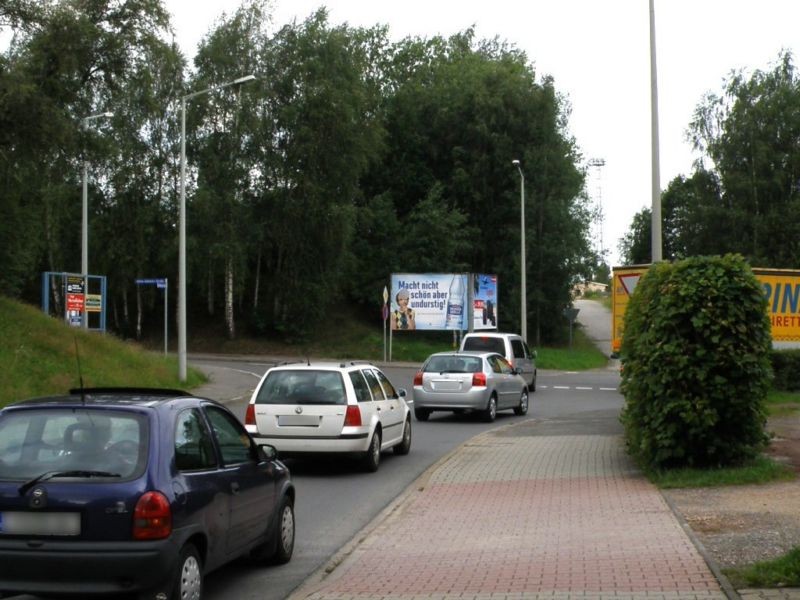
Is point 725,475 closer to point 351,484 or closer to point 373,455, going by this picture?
point 351,484

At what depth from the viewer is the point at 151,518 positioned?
6184 millimetres

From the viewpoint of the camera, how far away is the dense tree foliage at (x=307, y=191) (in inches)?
1969

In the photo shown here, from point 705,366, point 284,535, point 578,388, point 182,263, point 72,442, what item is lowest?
point 578,388

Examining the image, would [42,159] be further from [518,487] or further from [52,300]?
[52,300]

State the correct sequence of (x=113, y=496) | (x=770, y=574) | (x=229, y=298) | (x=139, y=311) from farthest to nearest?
1. (x=139, y=311)
2. (x=229, y=298)
3. (x=770, y=574)
4. (x=113, y=496)

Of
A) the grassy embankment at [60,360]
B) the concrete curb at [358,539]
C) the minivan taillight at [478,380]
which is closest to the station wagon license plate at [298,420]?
the concrete curb at [358,539]

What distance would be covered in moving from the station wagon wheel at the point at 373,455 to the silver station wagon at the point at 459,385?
7.87m

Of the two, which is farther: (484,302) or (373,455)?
(484,302)

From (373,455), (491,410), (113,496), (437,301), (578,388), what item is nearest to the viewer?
Result: (113,496)

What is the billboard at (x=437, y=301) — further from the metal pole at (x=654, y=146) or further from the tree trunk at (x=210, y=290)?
the metal pole at (x=654, y=146)

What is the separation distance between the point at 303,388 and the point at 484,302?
120 feet

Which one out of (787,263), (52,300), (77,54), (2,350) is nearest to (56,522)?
(2,350)

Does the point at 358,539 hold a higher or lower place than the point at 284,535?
lower

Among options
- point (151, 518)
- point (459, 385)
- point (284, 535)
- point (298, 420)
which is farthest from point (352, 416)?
point (459, 385)
